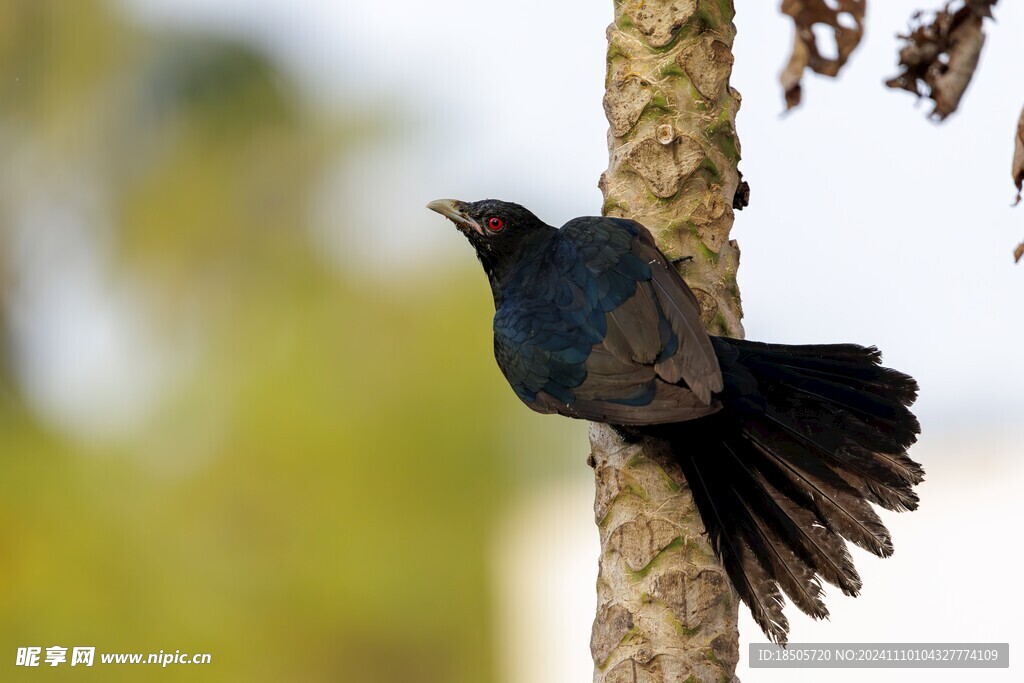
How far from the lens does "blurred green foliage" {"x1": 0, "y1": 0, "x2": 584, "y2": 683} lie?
7961 mm

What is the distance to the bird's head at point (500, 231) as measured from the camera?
3.76m

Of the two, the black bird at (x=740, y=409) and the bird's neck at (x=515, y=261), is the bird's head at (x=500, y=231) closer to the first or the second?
the bird's neck at (x=515, y=261)

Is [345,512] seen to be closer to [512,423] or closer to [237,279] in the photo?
[512,423]

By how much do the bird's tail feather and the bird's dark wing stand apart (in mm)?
170

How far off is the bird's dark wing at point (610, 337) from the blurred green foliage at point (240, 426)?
5.18m

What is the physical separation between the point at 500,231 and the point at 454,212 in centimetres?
24

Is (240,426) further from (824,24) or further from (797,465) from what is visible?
(824,24)

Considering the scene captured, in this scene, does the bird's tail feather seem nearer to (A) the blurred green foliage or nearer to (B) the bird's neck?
(B) the bird's neck

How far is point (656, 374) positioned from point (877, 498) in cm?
66

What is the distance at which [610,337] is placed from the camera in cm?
305

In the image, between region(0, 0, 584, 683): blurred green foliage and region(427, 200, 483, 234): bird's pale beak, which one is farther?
region(0, 0, 584, 683): blurred green foliage

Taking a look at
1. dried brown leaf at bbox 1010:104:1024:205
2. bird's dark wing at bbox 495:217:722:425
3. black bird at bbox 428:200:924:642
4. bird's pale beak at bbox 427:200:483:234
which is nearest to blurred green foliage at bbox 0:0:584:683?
bird's pale beak at bbox 427:200:483:234

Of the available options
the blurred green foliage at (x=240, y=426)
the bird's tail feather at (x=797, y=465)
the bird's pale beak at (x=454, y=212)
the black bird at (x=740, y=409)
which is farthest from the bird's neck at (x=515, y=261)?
the blurred green foliage at (x=240, y=426)

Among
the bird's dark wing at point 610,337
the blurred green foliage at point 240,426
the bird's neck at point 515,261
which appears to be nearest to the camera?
the bird's dark wing at point 610,337
